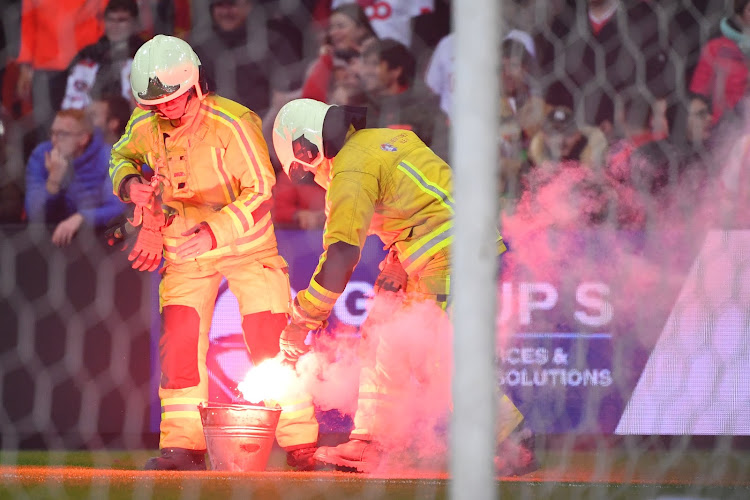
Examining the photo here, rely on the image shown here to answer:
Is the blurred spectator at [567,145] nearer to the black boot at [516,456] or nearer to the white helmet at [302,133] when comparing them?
the white helmet at [302,133]

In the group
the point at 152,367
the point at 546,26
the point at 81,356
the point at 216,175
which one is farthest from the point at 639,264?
the point at 81,356

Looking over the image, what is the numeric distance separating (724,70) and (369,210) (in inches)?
75.7

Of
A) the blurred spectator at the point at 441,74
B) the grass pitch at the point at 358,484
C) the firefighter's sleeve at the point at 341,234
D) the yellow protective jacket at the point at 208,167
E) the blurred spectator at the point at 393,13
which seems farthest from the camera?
the blurred spectator at the point at 393,13

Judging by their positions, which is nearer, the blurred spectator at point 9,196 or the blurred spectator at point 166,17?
the blurred spectator at point 9,196

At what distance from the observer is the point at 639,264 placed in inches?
194

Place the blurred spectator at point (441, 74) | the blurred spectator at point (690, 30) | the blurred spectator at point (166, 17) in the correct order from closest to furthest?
the blurred spectator at point (690, 30)
the blurred spectator at point (441, 74)
the blurred spectator at point (166, 17)

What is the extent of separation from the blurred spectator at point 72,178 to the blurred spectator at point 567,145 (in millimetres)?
2067

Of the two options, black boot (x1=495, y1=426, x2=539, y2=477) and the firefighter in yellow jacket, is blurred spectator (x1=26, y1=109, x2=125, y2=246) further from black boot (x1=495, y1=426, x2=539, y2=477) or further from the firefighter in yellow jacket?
black boot (x1=495, y1=426, x2=539, y2=477)

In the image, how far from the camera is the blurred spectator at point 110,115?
5078mm

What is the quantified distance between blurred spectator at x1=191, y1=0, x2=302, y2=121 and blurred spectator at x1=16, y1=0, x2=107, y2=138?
793 millimetres

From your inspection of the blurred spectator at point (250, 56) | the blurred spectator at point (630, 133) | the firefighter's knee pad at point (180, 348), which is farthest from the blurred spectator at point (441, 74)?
the firefighter's knee pad at point (180, 348)

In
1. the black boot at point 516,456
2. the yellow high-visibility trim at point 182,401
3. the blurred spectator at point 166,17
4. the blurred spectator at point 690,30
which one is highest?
the blurred spectator at point 166,17

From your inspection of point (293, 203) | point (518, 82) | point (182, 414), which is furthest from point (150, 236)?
point (518, 82)

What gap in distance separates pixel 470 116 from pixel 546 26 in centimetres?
362
